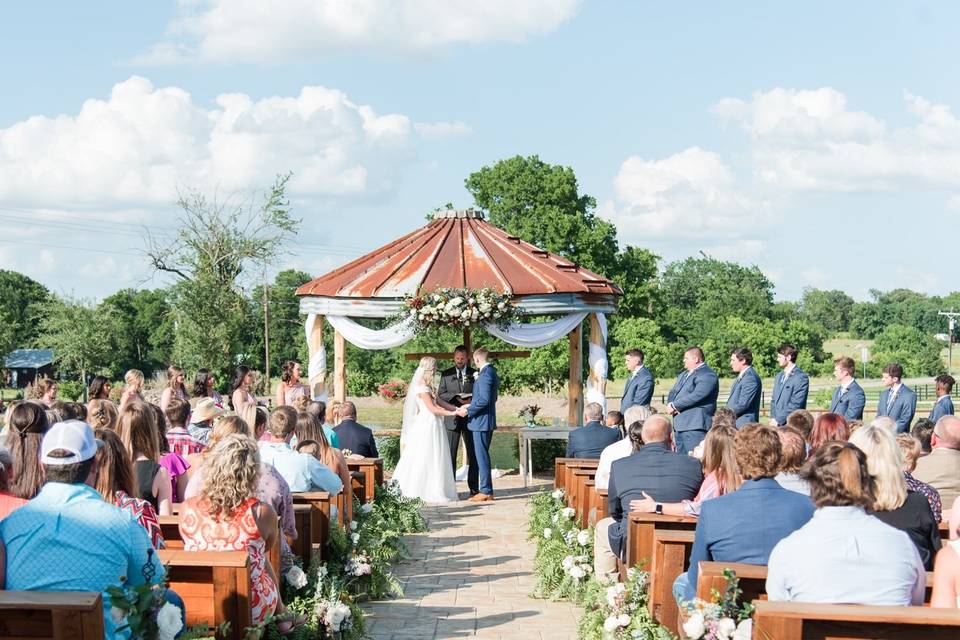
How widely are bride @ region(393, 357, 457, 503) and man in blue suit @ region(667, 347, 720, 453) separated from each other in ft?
9.39

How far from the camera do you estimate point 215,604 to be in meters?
4.55

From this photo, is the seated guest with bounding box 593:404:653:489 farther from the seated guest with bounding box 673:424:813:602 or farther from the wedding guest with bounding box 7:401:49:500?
the wedding guest with bounding box 7:401:49:500

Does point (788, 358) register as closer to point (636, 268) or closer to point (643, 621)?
point (643, 621)

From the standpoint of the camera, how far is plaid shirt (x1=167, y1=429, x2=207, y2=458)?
7.30 meters

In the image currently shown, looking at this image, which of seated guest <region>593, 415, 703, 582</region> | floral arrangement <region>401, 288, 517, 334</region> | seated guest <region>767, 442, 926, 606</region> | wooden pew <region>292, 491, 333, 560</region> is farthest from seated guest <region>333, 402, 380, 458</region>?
seated guest <region>767, 442, 926, 606</region>

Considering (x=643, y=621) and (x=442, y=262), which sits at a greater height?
(x=442, y=262)

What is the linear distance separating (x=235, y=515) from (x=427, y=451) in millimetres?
7576

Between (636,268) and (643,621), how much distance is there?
3212 centimetres

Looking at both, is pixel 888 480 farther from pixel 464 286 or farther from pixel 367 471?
pixel 464 286

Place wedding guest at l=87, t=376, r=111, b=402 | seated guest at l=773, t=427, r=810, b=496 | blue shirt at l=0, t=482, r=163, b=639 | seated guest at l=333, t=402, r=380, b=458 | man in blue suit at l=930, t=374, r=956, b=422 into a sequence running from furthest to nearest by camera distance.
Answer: man in blue suit at l=930, t=374, r=956, b=422
seated guest at l=333, t=402, r=380, b=458
wedding guest at l=87, t=376, r=111, b=402
seated guest at l=773, t=427, r=810, b=496
blue shirt at l=0, t=482, r=163, b=639

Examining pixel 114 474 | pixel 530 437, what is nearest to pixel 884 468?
pixel 114 474

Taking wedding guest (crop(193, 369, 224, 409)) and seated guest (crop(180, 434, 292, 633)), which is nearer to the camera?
seated guest (crop(180, 434, 292, 633))

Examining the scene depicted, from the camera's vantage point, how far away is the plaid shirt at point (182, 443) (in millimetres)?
7297

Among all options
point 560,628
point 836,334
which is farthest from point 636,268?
point 836,334
